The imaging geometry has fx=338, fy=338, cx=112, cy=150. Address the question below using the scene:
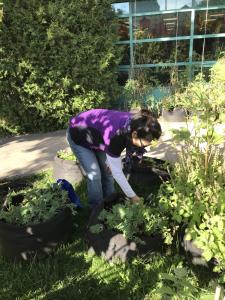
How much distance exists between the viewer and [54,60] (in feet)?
22.4

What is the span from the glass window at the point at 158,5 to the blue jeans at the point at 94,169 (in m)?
5.13

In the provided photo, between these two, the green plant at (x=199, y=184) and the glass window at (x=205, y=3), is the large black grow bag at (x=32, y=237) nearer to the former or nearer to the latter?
the green plant at (x=199, y=184)

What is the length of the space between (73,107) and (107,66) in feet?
3.72

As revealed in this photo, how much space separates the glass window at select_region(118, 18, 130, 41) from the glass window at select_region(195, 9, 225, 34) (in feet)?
5.19

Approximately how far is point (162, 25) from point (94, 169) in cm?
540

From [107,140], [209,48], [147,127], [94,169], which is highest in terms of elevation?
[209,48]

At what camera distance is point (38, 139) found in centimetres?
684

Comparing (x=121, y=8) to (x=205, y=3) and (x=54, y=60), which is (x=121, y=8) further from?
(x=54, y=60)

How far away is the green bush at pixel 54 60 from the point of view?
6.57 metres

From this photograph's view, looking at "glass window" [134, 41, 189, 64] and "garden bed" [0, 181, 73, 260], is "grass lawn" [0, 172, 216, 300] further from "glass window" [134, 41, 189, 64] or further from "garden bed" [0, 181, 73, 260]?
"glass window" [134, 41, 189, 64]

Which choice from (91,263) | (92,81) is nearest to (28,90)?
(92,81)

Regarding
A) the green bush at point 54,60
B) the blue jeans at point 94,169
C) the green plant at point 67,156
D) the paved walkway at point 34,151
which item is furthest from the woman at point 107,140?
the green bush at point 54,60

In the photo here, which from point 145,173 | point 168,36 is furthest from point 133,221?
point 168,36

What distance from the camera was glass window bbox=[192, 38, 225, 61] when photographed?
768 cm
